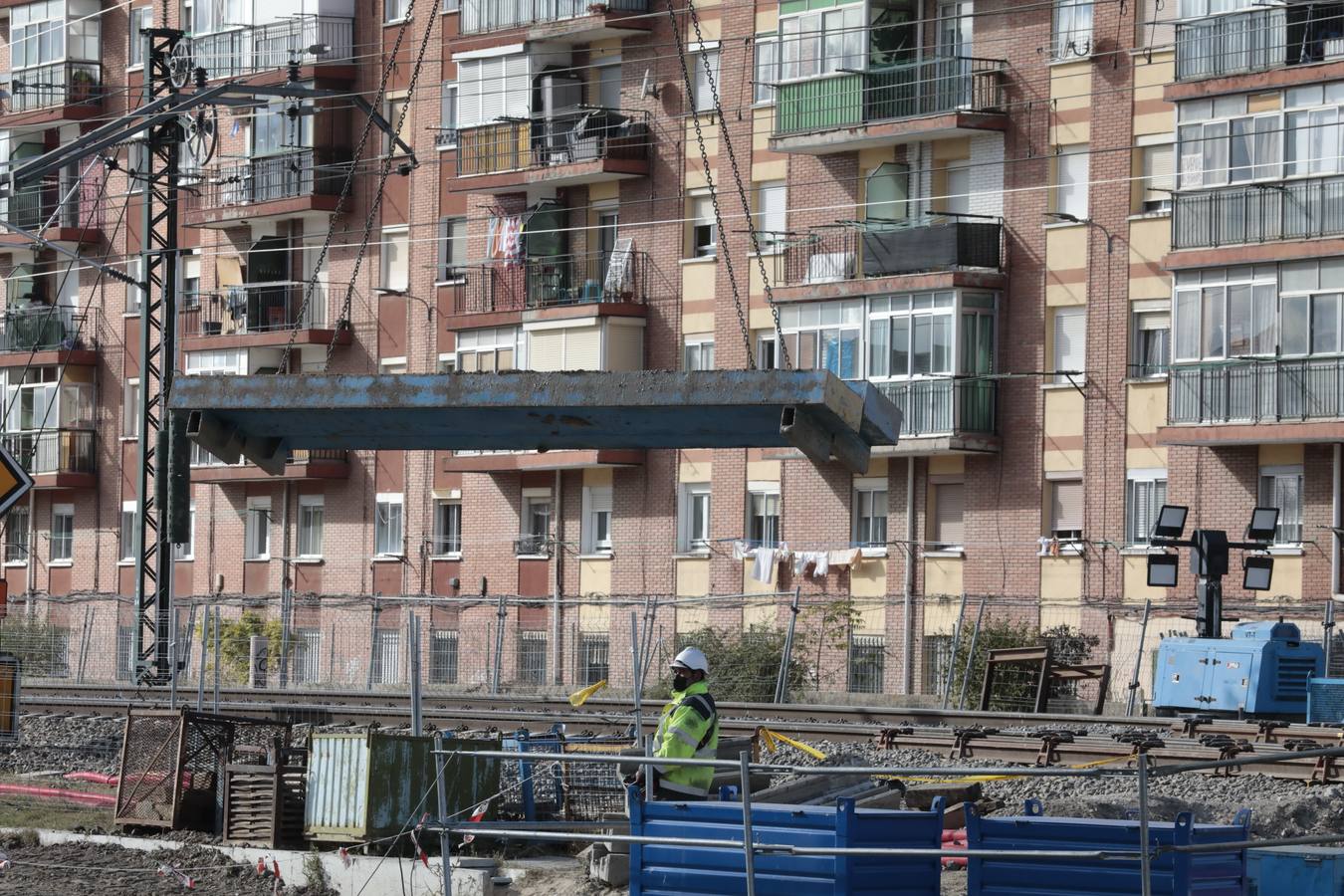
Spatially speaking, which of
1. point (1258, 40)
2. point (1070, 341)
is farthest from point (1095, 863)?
point (1070, 341)

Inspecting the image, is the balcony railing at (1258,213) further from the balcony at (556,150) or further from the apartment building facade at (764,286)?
the balcony at (556,150)

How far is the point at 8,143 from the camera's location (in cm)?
6506

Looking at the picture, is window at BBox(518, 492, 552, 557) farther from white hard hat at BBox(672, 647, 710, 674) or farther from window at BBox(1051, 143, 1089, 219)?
white hard hat at BBox(672, 647, 710, 674)

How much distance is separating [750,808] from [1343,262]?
27.4 m

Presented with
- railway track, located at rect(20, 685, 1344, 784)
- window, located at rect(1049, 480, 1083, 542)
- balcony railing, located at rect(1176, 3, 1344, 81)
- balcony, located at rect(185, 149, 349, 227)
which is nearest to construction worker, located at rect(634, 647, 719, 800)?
railway track, located at rect(20, 685, 1344, 784)

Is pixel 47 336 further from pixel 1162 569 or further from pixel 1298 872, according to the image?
pixel 1298 872

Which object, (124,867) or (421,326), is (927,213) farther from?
(124,867)

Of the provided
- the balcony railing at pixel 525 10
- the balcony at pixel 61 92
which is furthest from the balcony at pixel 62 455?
the balcony railing at pixel 525 10

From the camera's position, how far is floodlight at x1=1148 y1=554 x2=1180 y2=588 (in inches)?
1150

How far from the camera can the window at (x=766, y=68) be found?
156 feet

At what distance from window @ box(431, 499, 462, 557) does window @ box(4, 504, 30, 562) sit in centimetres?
1545

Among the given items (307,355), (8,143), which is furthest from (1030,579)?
(8,143)

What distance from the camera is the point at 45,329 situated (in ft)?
207

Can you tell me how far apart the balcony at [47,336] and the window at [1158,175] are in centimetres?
3089
